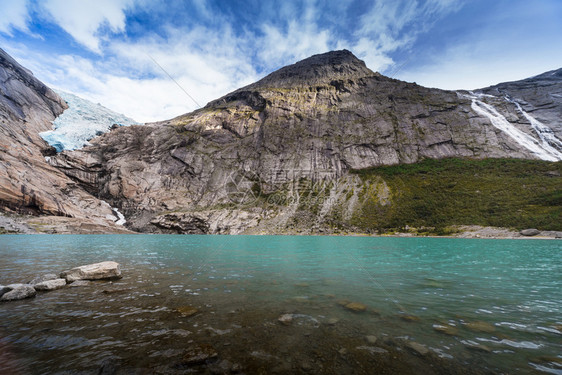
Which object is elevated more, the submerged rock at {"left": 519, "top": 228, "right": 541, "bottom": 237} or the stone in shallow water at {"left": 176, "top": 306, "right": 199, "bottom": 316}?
the submerged rock at {"left": 519, "top": 228, "right": 541, "bottom": 237}

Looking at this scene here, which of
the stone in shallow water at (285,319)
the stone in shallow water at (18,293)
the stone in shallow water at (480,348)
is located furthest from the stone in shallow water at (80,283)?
the stone in shallow water at (480,348)

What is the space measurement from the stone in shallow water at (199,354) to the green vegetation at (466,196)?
124m

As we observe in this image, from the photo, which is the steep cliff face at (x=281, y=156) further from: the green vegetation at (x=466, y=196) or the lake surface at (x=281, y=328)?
the lake surface at (x=281, y=328)

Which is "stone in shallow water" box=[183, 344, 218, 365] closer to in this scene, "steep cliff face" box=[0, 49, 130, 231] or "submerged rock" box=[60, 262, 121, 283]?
"submerged rock" box=[60, 262, 121, 283]

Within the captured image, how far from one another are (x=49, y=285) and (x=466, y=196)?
15414cm

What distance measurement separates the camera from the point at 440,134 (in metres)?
171

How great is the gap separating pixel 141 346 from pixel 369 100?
22239 centimetres

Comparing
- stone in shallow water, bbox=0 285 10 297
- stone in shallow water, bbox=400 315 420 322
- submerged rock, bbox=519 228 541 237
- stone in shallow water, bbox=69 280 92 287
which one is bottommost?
stone in shallow water, bbox=69 280 92 287

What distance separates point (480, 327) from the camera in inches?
366

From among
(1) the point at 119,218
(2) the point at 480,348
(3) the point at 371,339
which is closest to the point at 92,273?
(3) the point at 371,339

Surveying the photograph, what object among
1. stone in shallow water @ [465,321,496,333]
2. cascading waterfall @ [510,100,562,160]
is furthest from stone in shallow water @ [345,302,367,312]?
cascading waterfall @ [510,100,562,160]

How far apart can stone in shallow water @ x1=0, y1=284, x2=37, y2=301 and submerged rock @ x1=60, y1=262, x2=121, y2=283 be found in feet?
10.7

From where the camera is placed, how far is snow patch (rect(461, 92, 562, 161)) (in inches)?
5579

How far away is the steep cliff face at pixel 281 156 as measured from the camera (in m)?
143
